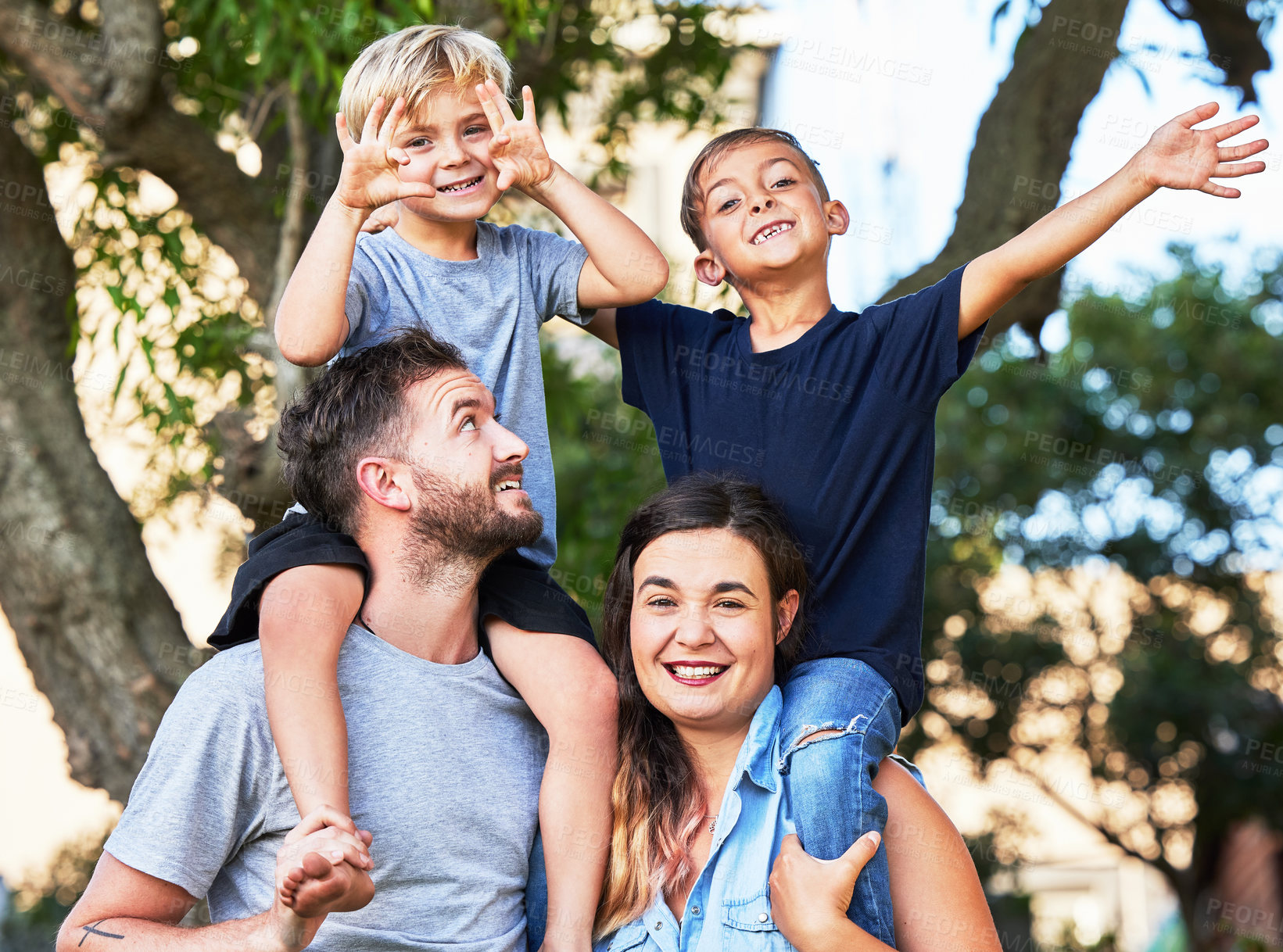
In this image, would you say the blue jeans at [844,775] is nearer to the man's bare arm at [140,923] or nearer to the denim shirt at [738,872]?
the denim shirt at [738,872]

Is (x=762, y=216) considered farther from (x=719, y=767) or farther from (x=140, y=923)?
(x=140, y=923)

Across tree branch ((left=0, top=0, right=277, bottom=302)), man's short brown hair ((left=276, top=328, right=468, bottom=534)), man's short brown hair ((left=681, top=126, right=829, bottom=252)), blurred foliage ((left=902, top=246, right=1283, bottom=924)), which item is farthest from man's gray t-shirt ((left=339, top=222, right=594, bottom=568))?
blurred foliage ((left=902, top=246, right=1283, bottom=924))

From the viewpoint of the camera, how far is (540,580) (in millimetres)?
2600

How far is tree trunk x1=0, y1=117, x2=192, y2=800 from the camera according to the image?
3768mm

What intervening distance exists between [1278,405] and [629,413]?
19.4 feet

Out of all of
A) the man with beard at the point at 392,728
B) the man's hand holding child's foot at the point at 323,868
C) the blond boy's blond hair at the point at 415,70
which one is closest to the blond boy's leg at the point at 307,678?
the man with beard at the point at 392,728

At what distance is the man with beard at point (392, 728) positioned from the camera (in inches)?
84.7

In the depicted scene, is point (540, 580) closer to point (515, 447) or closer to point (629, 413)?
point (515, 447)

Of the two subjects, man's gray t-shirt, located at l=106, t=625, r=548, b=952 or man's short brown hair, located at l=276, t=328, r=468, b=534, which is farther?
man's short brown hair, located at l=276, t=328, r=468, b=534

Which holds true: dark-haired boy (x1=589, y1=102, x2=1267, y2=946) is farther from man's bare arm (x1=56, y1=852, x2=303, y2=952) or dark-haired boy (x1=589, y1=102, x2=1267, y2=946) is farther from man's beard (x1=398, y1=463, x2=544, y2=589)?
man's bare arm (x1=56, y1=852, x2=303, y2=952)

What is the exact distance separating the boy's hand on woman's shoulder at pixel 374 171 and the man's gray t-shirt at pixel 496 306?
22 centimetres

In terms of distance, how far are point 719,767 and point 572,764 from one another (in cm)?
30

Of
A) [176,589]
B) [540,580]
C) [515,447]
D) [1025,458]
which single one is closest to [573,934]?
[540,580]

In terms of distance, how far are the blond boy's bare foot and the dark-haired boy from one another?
82 cm
